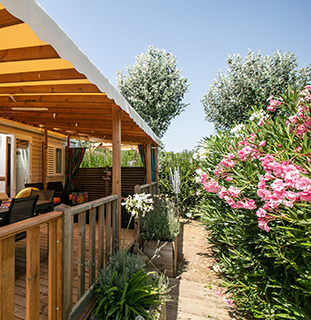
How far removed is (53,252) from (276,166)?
1.85 meters

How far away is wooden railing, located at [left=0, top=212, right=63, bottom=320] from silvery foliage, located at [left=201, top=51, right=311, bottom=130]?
9978 mm

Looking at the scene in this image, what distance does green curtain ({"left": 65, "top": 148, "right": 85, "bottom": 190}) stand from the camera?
7.80 metres

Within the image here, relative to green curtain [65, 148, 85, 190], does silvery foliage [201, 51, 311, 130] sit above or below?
above

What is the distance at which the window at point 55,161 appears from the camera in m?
7.30

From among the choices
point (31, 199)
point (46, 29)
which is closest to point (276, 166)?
point (46, 29)

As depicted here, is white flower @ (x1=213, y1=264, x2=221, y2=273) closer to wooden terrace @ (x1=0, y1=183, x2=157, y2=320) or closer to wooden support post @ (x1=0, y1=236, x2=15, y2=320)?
wooden terrace @ (x1=0, y1=183, x2=157, y2=320)

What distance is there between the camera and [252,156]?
2.10 m

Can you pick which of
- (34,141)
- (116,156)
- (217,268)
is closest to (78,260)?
(116,156)

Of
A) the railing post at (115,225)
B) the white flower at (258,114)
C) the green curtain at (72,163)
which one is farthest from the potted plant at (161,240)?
the green curtain at (72,163)

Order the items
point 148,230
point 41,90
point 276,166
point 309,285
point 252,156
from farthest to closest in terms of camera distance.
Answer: point 148,230 → point 41,90 → point 252,156 → point 309,285 → point 276,166

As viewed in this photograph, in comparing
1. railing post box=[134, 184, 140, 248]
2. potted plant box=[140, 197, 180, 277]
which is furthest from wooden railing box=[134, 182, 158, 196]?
potted plant box=[140, 197, 180, 277]

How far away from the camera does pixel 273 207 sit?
1.48m

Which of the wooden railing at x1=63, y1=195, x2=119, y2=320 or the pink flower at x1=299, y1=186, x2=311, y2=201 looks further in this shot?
the wooden railing at x1=63, y1=195, x2=119, y2=320

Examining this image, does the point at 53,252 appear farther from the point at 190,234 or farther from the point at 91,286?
the point at 190,234
